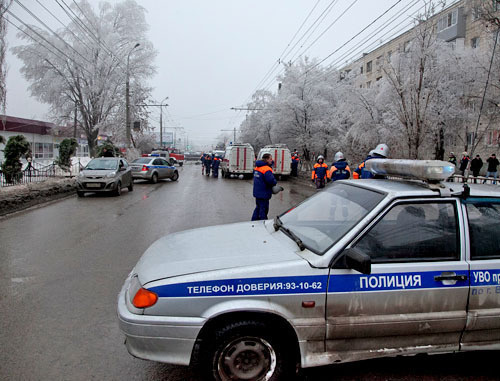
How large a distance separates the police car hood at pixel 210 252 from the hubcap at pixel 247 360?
1.85 feet

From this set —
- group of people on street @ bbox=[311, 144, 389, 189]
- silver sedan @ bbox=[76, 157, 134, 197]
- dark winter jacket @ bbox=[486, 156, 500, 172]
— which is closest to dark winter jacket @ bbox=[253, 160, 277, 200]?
group of people on street @ bbox=[311, 144, 389, 189]

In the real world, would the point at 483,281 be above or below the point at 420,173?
below

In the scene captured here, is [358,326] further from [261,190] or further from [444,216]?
[261,190]

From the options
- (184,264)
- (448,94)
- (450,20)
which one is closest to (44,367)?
(184,264)

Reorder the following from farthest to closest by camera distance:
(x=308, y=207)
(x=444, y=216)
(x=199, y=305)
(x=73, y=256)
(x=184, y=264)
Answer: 1. (x=73, y=256)
2. (x=308, y=207)
3. (x=444, y=216)
4. (x=184, y=264)
5. (x=199, y=305)

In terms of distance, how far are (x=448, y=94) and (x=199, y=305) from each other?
26498mm

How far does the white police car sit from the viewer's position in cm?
273

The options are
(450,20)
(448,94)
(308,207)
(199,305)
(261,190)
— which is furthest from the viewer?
(450,20)

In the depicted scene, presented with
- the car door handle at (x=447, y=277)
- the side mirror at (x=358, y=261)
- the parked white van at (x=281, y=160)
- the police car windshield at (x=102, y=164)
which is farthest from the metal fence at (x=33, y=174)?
the car door handle at (x=447, y=277)

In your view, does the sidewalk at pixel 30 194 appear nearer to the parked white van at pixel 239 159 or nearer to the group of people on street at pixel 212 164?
the parked white van at pixel 239 159

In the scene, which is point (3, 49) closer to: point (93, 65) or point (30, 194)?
point (30, 194)

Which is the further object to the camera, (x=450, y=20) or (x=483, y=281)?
(x=450, y=20)

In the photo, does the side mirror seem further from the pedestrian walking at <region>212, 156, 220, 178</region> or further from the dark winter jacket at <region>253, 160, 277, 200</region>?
the pedestrian walking at <region>212, 156, 220, 178</region>

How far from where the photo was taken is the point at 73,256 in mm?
6645
